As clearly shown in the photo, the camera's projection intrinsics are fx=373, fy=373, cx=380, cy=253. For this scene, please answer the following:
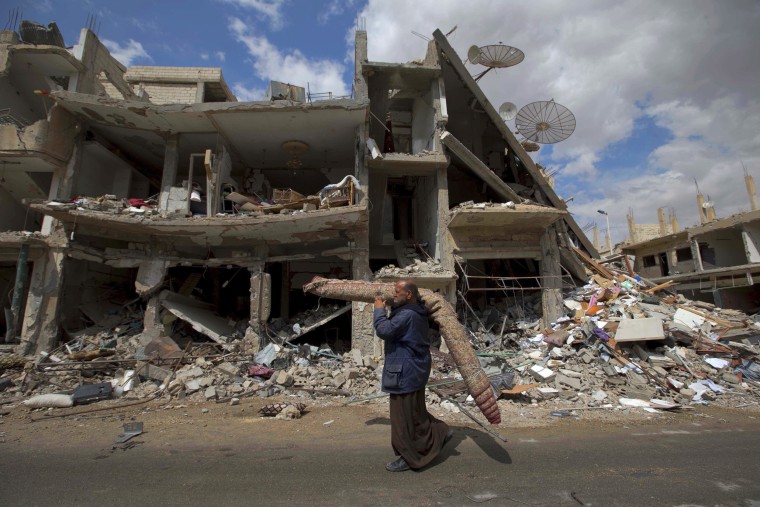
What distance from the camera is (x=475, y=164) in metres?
13.1

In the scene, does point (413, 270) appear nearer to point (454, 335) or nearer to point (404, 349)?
point (454, 335)

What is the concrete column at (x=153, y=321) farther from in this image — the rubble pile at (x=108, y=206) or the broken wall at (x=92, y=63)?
the broken wall at (x=92, y=63)

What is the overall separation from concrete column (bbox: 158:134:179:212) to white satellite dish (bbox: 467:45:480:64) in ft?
35.7

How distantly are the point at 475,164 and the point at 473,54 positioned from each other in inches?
179

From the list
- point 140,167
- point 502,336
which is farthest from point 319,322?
point 140,167

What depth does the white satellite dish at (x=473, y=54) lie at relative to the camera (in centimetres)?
1397

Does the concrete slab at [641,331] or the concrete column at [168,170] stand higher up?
the concrete column at [168,170]

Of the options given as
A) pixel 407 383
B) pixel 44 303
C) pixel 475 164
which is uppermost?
pixel 475 164

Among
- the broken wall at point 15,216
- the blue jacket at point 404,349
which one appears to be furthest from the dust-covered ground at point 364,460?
the broken wall at point 15,216

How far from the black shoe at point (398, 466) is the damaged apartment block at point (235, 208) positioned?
6.70m

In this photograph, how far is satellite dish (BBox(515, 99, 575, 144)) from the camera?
577 inches

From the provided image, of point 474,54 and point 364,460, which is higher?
point 474,54

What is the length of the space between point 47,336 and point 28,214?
5485mm

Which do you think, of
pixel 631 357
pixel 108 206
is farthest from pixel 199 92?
pixel 631 357
